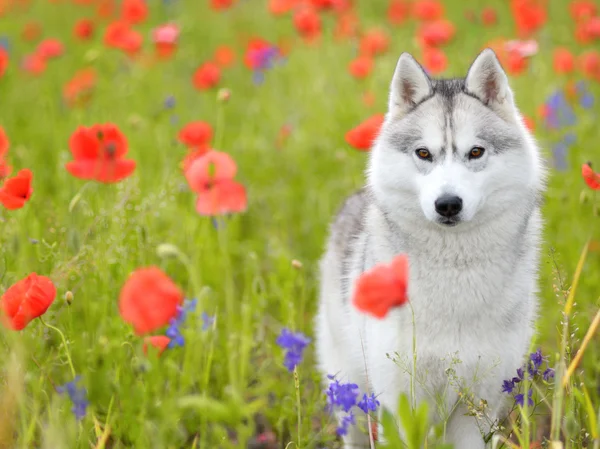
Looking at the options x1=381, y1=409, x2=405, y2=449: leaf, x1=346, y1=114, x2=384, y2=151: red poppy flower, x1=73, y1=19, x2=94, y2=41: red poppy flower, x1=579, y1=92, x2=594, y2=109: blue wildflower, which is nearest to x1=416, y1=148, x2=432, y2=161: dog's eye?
x1=346, y1=114, x2=384, y2=151: red poppy flower

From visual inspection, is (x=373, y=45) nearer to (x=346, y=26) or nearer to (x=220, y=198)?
(x=346, y=26)

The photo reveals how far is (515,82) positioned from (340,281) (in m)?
3.81

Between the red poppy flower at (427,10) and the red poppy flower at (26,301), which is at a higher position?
the red poppy flower at (427,10)

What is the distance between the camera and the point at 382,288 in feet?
6.25

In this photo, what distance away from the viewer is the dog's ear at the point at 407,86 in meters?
2.86

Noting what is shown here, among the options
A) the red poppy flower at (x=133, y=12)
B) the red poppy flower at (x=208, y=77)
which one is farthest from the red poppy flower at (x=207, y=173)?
the red poppy flower at (x=133, y=12)

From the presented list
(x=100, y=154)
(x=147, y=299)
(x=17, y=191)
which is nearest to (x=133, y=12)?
(x=100, y=154)

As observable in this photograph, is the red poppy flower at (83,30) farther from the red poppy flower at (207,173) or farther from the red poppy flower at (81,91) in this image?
the red poppy flower at (207,173)

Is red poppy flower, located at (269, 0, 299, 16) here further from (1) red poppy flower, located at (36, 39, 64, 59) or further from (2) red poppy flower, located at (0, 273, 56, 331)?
(2) red poppy flower, located at (0, 273, 56, 331)

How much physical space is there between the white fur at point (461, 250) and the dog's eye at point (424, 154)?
3 centimetres

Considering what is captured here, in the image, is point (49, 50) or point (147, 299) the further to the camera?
point (49, 50)

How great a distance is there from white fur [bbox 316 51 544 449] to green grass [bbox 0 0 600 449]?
0.72ft

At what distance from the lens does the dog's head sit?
8.19 ft

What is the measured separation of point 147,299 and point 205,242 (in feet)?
7.26
